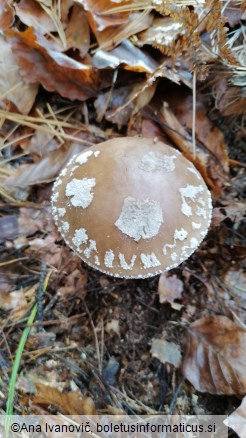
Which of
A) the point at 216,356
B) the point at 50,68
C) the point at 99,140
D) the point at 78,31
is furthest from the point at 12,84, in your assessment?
the point at 216,356

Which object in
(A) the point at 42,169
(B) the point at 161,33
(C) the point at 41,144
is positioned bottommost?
(A) the point at 42,169

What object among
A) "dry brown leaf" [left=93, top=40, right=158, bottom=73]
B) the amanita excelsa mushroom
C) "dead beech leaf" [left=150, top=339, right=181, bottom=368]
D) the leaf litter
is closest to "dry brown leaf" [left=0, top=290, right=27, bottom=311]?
the leaf litter

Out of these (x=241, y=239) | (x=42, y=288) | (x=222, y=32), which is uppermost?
(x=222, y=32)

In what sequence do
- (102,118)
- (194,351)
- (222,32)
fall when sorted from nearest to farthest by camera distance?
1. (222,32)
2. (194,351)
3. (102,118)

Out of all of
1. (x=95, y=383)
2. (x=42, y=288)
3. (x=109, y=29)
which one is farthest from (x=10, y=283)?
(x=109, y=29)

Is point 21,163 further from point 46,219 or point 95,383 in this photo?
point 95,383

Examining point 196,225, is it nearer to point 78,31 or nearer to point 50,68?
point 50,68

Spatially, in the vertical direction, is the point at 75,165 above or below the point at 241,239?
above
